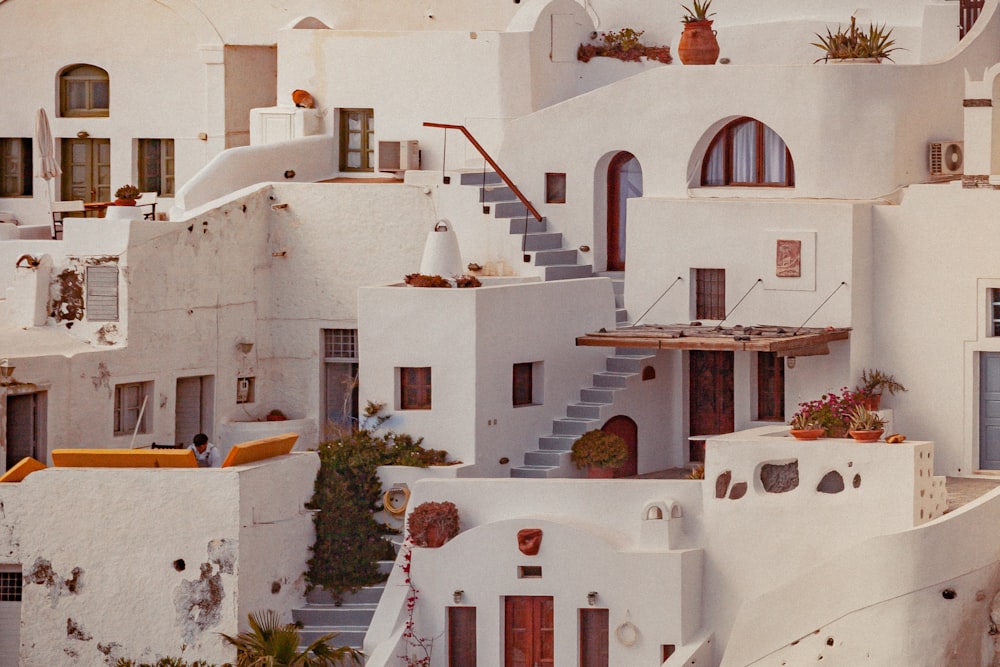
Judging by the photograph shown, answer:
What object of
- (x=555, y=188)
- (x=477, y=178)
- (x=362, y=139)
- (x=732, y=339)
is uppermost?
(x=362, y=139)

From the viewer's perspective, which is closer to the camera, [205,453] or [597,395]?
[205,453]

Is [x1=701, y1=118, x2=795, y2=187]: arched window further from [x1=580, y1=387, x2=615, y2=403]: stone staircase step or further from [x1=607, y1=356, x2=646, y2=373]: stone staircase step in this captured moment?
[x1=580, y1=387, x2=615, y2=403]: stone staircase step

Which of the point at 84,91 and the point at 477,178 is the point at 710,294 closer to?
the point at 477,178

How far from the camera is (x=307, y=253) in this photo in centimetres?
4781

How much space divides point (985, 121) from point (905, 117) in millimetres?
1859

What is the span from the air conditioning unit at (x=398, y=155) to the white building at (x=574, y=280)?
0.05 m

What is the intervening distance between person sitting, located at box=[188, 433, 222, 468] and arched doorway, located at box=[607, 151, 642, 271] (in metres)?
8.30

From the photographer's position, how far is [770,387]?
4512cm

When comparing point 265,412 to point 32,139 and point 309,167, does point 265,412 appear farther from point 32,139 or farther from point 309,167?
point 32,139

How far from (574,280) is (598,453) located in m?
3.01

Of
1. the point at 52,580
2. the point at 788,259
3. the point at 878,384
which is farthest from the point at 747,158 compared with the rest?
the point at 52,580

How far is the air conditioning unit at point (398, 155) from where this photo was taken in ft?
162

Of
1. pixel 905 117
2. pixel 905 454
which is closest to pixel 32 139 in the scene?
pixel 905 117

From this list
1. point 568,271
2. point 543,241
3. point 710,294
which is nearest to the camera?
point 710,294
